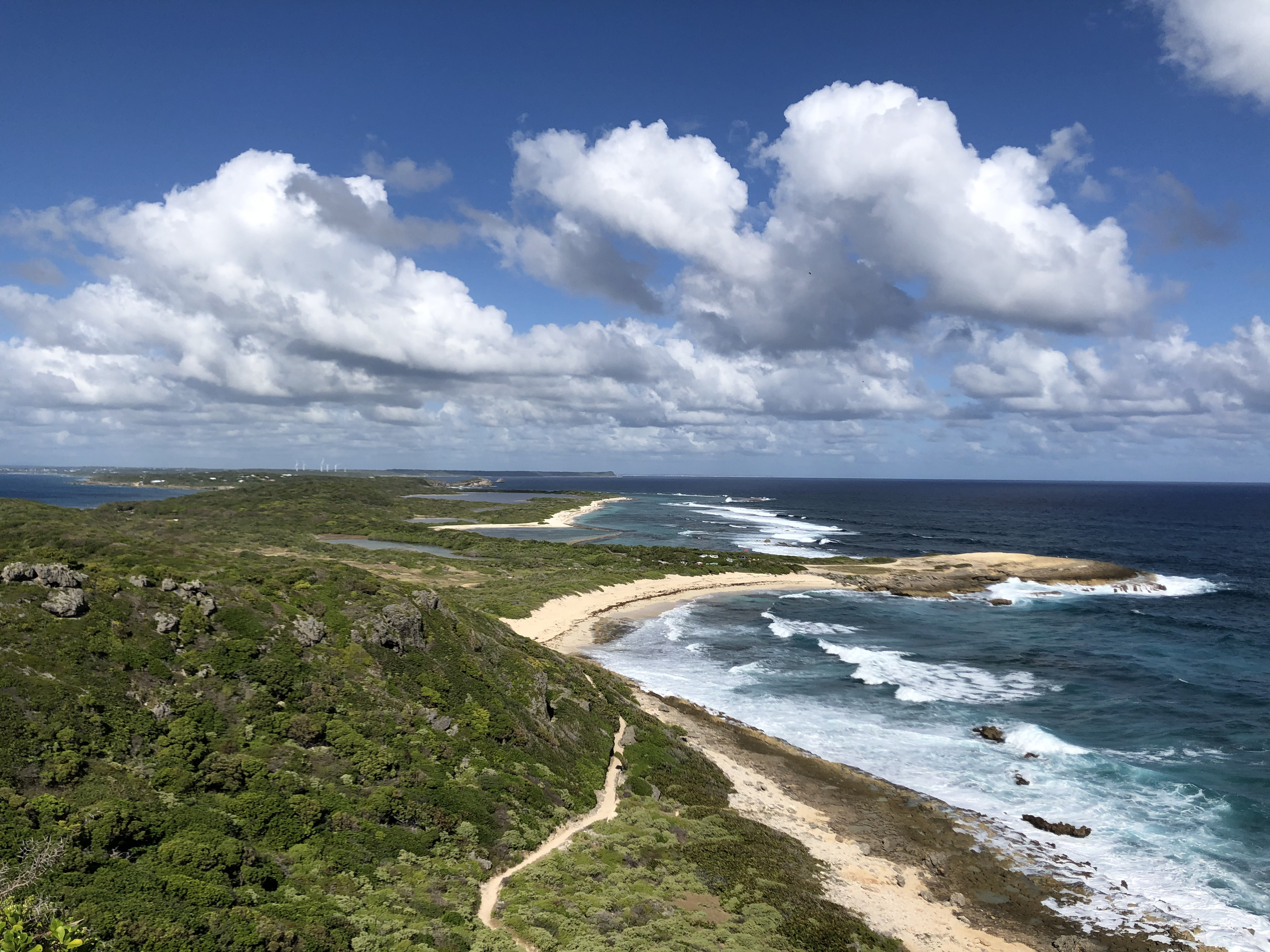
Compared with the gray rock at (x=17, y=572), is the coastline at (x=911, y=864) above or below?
below

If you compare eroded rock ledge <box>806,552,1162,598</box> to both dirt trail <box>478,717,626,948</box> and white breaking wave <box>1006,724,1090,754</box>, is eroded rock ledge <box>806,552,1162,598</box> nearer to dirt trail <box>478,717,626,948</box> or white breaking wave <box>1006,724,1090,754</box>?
white breaking wave <box>1006,724,1090,754</box>

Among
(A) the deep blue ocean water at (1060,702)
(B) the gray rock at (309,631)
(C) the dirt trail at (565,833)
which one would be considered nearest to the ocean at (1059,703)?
(A) the deep blue ocean water at (1060,702)

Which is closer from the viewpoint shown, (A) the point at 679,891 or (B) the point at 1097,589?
(A) the point at 679,891

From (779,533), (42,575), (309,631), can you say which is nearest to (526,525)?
(779,533)

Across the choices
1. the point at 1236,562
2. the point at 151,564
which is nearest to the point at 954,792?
the point at 151,564

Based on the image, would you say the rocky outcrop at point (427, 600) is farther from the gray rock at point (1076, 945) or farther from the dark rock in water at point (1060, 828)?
the dark rock in water at point (1060, 828)

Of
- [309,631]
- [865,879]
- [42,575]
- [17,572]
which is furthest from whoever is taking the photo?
[309,631]

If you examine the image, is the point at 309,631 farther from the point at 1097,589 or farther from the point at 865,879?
the point at 1097,589

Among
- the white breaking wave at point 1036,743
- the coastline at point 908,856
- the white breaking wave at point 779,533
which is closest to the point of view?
the coastline at point 908,856
